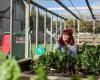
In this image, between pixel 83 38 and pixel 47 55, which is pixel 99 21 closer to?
pixel 83 38

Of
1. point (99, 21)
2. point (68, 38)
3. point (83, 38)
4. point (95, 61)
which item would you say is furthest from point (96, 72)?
point (99, 21)

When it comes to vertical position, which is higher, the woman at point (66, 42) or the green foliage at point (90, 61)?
the woman at point (66, 42)

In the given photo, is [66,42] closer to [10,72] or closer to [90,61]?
[90,61]

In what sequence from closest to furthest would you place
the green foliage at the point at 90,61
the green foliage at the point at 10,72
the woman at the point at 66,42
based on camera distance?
1. the green foliage at the point at 10,72
2. the green foliage at the point at 90,61
3. the woman at the point at 66,42

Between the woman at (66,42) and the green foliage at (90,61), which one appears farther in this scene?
the woman at (66,42)

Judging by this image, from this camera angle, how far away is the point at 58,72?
17.2 ft

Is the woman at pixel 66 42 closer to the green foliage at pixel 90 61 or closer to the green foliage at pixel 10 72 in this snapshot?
the green foliage at pixel 90 61

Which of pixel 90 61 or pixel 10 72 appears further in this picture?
pixel 90 61

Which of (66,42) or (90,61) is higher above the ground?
(66,42)

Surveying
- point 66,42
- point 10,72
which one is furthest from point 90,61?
point 10,72

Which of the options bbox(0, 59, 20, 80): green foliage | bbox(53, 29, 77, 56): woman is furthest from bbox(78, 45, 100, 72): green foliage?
bbox(0, 59, 20, 80): green foliage

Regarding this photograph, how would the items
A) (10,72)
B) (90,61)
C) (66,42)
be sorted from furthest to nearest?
(66,42), (90,61), (10,72)

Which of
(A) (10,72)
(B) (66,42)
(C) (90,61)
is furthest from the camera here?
(B) (66,42)

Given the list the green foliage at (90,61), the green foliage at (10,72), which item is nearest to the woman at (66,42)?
the green foliage at (90,61)
